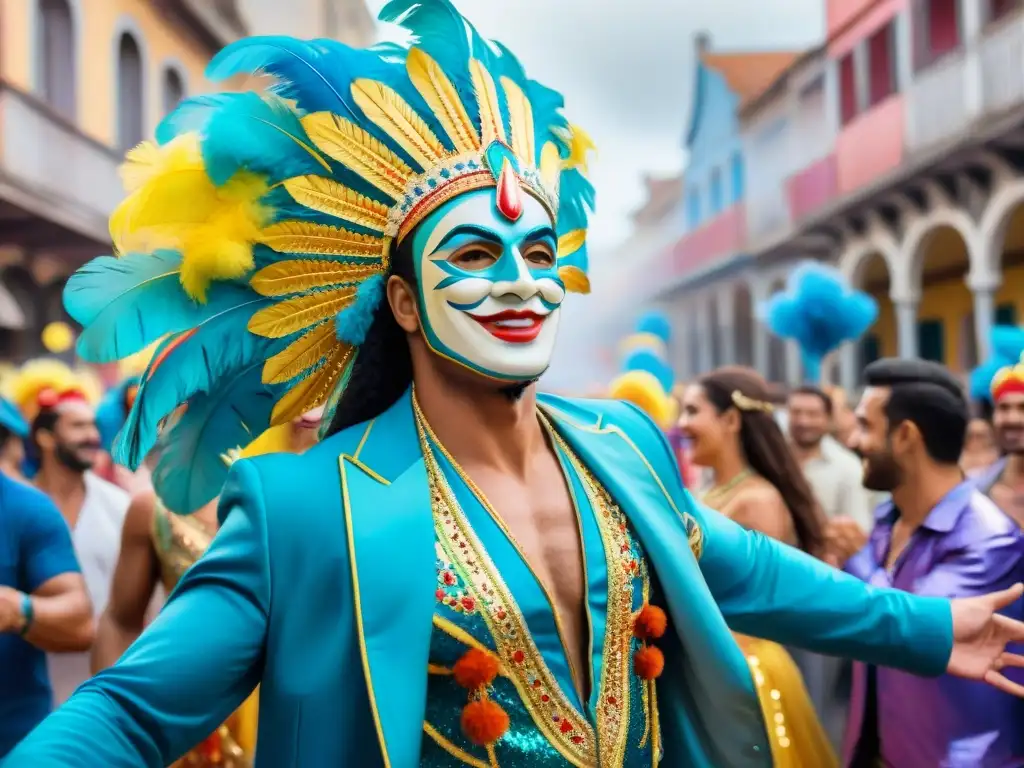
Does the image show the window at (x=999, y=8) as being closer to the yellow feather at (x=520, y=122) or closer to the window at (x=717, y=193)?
the yellow feather at (x=520, y=122)

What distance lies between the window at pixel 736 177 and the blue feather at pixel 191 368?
18.8m

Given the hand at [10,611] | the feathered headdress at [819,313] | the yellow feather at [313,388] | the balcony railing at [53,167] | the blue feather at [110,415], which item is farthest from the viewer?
the balcony railing at [53,167]

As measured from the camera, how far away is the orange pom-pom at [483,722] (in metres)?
1.90

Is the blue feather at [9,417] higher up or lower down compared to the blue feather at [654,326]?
lower down

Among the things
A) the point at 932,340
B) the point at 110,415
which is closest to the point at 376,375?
the point at 110,415

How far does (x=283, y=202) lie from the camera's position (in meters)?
2.26

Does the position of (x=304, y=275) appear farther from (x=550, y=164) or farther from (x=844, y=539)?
(x=844, y=539)

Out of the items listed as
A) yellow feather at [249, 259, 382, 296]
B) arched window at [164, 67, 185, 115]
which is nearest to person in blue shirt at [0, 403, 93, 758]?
yellow feather at [249, 259, 382, 296]

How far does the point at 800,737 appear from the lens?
4031 mm

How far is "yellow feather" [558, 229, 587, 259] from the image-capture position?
253 centimetres

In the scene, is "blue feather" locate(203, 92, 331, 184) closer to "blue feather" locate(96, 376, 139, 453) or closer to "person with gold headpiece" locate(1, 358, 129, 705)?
"person with gold headpiece" locate(1, 358, 129, 705)

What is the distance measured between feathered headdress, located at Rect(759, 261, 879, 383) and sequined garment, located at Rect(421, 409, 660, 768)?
588 centimetres

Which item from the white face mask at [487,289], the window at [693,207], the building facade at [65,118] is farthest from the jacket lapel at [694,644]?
the window at [693,207]

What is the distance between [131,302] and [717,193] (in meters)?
21.6
